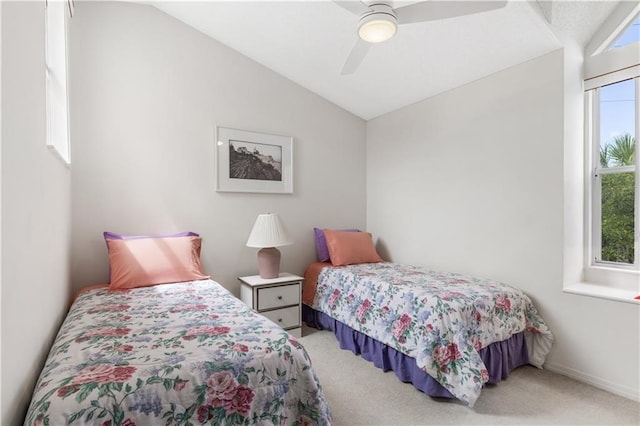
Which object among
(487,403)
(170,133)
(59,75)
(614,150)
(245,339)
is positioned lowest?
(487,403)

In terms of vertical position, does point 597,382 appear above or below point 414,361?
below

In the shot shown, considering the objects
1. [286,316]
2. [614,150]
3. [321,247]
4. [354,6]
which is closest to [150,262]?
[286,316]

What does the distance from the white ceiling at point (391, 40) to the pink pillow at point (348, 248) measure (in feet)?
5.02

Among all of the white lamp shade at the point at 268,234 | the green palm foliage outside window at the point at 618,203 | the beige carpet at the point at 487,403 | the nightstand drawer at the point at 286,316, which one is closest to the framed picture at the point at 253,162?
the white lamp shade at the point at 268,234

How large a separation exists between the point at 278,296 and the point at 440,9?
97.0 inches

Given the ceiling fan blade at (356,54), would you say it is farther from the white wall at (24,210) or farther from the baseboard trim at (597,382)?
the baseboard trim at (597,382)

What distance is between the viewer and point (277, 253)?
10.3ft

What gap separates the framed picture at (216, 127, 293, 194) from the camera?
10.5ft

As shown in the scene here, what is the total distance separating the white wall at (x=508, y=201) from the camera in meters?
2.25

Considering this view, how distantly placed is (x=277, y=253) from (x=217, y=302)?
3.74 ft

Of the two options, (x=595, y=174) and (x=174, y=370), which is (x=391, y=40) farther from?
(x=174, y=370)

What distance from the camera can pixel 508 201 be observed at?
2.70 meters

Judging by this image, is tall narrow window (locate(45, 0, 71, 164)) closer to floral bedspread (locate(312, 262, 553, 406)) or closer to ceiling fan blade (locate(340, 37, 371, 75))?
ceiling fan blade (locate(340, 37, 371, 75))

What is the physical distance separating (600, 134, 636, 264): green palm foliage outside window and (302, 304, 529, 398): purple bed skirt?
953 millimetres
